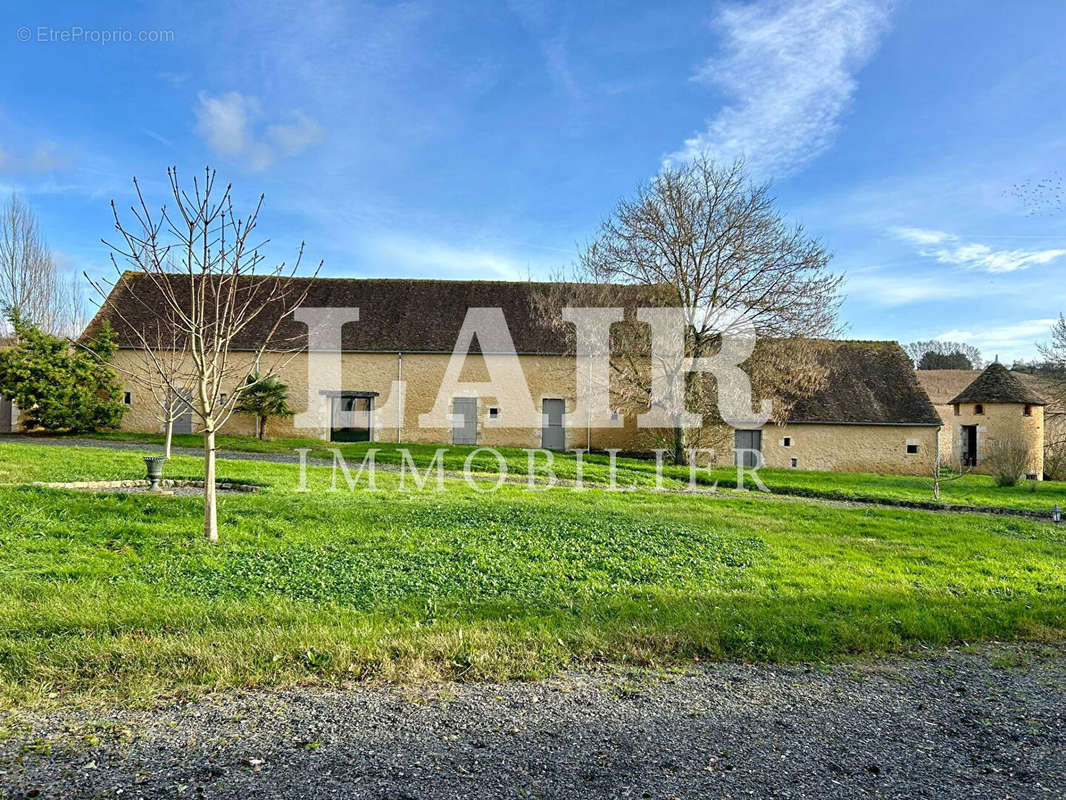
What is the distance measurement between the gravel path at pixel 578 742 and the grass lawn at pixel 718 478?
11.4m

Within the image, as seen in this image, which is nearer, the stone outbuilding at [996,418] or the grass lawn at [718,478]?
the grass lawn at [718,478]

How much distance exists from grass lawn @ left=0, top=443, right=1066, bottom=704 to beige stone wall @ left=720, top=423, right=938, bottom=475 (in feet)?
43.9

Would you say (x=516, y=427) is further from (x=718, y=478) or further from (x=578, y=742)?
(x=578, y=742)

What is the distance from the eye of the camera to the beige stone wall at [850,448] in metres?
23.5

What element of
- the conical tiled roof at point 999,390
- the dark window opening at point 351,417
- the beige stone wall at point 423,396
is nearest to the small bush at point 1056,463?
the conical tiled roof at point 999,390

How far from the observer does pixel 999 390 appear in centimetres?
2627

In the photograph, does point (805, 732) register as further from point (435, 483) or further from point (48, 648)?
Answer: point (435, 483)

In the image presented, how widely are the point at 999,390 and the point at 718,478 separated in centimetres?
1644

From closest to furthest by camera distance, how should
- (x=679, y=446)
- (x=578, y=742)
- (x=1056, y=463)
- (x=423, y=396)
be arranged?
(x=578, y=742) → (x=679, y=446) → (x=423, y=396) → (x=1056, y=463)

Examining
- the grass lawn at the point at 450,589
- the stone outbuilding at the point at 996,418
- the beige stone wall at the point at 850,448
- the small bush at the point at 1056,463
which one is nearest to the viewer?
the grass lawn at the point at 450,589

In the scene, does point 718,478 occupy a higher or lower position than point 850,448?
lower

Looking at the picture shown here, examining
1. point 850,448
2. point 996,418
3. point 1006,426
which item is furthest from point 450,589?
point 996,418

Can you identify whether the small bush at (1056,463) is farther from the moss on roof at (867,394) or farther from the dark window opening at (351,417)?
the dark window opening at (351,417)

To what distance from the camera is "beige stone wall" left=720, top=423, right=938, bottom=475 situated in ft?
77.1
